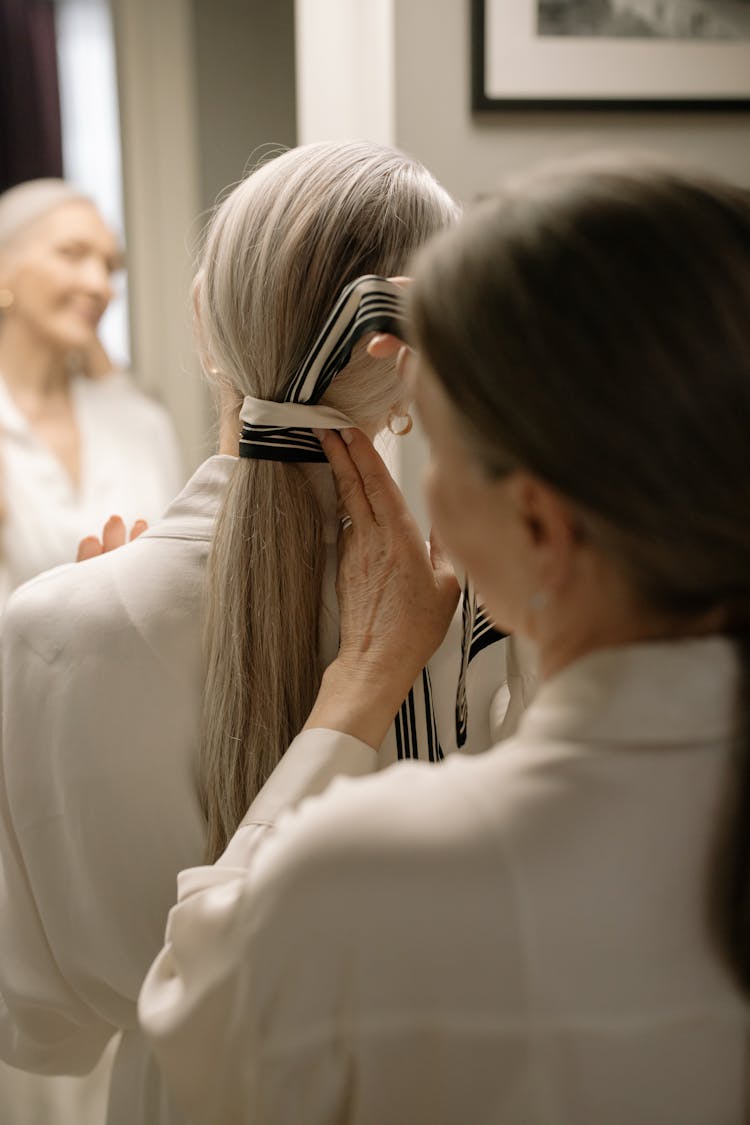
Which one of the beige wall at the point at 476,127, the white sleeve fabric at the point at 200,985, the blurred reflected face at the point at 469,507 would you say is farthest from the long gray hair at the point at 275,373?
the beige wall at the point at 476,127

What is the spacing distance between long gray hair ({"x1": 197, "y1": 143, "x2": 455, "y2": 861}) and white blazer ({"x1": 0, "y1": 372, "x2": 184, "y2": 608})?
1.38 metres

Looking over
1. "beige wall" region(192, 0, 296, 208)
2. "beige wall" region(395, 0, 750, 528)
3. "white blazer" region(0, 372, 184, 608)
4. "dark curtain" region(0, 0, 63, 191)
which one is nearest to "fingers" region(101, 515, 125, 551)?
"beige wall" region(395, 0, 750, 528)

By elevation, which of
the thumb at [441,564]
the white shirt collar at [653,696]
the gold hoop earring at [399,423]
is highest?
the gold hoop earring at [399,423]

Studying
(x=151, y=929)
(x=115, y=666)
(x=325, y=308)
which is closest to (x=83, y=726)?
(x=115, y=666)

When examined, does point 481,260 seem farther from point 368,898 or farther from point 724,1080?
point 724,1080

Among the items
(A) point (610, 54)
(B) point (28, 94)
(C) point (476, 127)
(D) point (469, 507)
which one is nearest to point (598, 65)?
(A) point (610, 54)

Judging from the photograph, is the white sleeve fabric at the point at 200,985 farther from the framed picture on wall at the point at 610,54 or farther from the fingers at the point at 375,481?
the framed picture on wall at the point at 610,54

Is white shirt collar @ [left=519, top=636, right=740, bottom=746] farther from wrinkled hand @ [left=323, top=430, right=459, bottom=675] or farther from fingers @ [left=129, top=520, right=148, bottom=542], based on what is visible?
fingers @ [left=129, top=520, right=148, bottom=542]

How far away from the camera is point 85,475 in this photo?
7.11 ft

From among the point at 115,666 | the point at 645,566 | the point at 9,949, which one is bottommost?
the point at 9,949

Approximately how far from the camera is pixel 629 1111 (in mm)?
494

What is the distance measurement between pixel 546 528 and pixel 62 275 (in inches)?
77.4

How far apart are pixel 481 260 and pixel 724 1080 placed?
40 centimetres

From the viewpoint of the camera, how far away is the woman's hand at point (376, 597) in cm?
73
